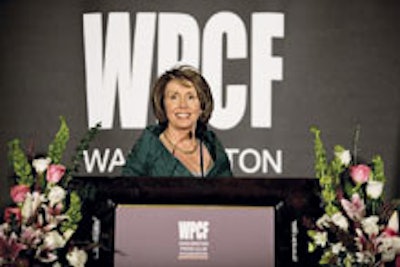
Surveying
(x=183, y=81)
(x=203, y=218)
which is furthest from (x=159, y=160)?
(x=203, y=218)

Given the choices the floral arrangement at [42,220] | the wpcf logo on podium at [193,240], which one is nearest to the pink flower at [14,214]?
the floral arrangement at [42,220]

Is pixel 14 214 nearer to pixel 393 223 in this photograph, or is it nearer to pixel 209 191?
pixel 209 191

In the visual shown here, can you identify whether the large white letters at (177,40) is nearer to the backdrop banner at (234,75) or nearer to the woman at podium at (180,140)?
the backdrop banner at (234,75)

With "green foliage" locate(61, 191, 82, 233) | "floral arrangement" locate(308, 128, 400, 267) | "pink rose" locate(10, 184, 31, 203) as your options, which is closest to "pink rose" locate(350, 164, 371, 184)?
"floral arrangement" locate(308, 128, 400, 267)

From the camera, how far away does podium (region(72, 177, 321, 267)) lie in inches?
61.9

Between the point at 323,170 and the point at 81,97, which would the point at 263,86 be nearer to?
the point at 81,97

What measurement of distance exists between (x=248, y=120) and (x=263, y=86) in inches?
7.1

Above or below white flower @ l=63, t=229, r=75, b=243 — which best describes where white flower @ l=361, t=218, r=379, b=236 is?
above

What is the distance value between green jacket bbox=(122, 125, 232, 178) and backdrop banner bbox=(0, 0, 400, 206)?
0.30 meters

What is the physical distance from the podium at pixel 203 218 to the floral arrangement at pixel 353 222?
0.12 feet

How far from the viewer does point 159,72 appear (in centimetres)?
318

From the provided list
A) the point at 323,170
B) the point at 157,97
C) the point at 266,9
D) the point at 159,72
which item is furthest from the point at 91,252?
the point at 266,9

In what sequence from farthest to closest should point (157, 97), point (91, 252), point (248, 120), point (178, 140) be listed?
1. point (248, 120)
2. point (157, 97)
3. point (178, 140)
4. point (91, 252)

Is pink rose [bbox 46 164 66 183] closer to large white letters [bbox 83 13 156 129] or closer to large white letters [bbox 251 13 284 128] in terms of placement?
large white letters [bbox 83 13 156 129]
